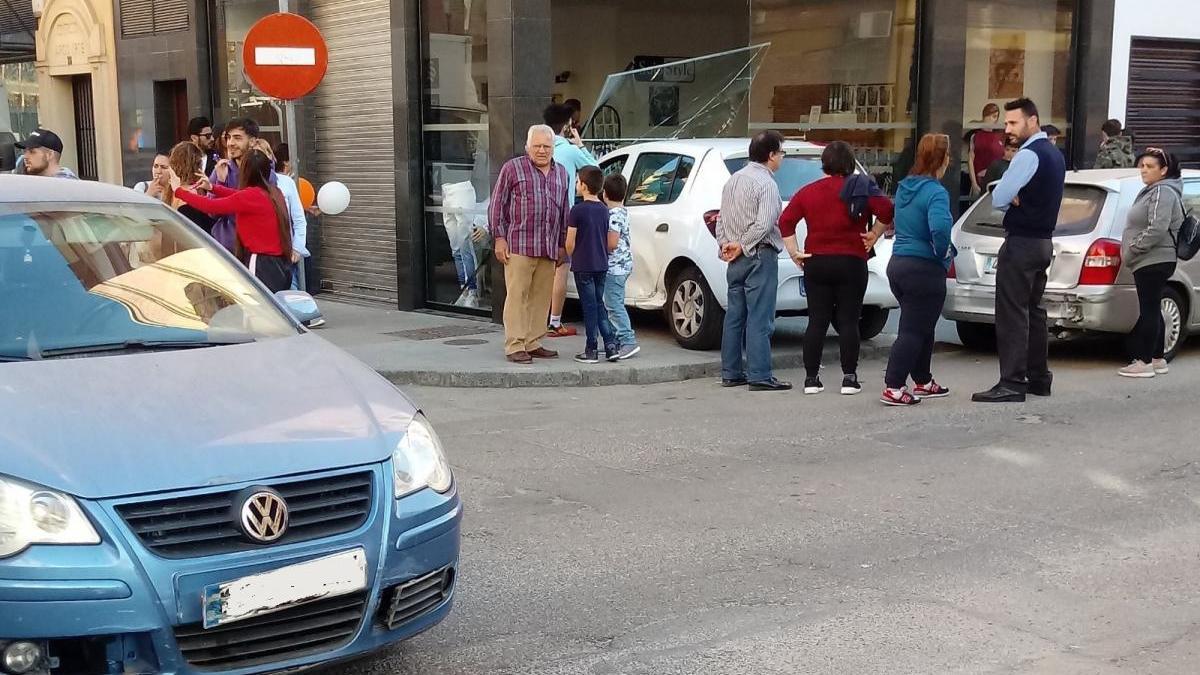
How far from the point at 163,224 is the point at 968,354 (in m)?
8.00

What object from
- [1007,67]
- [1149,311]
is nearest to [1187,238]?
[1149,311]

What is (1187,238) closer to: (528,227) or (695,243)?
(695,243)

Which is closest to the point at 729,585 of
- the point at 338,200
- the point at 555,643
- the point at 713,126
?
the point at 555,643

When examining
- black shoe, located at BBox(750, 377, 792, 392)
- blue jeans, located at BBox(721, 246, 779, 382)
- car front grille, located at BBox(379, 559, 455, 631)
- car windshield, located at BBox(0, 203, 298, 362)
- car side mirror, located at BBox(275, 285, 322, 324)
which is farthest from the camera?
black shoe, located at BBox(750, 377, 792, 392)

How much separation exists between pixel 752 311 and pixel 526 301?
1922 millimetres

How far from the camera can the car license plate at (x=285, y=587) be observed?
3.52 metres

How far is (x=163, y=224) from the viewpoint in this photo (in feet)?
17.0

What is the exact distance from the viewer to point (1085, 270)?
1022 centimetres

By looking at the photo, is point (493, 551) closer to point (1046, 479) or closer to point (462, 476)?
point (462, 476)

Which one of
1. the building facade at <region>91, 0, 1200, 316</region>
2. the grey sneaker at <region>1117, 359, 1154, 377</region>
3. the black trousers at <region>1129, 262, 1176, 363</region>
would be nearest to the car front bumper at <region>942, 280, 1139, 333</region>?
the black trousers at <region>1129, 262, 1176, 363</region>

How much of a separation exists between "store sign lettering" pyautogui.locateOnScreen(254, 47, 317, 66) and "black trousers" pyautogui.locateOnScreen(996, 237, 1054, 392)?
5.49m

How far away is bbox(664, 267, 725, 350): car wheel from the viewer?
1084cm

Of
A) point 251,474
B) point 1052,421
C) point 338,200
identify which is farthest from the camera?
point 338,200

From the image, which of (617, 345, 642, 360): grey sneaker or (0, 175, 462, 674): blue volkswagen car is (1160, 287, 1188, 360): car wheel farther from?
(0, 175, 462, 674): blue volkswagen car
